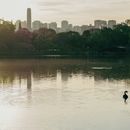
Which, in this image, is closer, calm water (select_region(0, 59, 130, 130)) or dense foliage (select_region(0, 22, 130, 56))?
calm water (select_region(0, 59, 130, 130))

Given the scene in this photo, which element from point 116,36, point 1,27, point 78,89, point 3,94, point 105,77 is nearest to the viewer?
point 3,94

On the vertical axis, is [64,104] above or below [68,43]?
below

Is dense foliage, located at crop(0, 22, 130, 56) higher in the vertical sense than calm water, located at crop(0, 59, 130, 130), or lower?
higher

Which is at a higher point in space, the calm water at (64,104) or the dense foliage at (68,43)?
the dense foliage at (68,43)

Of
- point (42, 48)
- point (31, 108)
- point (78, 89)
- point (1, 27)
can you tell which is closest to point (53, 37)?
point (42, 48)

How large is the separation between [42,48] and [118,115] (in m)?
63.0

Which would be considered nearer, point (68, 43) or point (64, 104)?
point (64, 104)

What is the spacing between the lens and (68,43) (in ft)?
277

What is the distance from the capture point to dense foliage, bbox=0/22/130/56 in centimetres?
7781

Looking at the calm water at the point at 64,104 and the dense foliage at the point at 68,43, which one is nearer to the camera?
the calm water at the point at 64,104

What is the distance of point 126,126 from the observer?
54.9ft

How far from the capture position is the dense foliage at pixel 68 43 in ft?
255

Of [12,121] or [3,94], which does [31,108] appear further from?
[3,94]

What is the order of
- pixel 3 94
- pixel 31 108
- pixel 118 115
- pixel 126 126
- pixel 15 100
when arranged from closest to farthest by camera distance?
pixel 126 126, pixel 118 115, pixel 31 108, pixel 15 100, pixel 3 94
